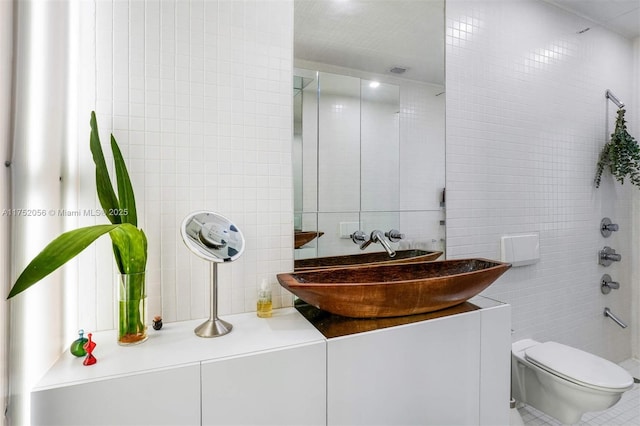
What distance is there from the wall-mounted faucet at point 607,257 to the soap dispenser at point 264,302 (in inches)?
92.9

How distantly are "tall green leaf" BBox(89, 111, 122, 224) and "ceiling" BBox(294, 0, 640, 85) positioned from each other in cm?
77

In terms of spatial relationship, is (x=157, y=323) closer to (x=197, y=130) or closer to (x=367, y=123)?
(x=197, y=130)

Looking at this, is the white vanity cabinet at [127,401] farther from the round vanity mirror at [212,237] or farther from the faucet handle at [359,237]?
the faucet handle at [359,237]

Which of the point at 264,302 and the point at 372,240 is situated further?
the point at 372,240

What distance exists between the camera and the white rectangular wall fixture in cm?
175

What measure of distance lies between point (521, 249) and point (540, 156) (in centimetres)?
59

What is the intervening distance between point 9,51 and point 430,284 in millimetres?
1192

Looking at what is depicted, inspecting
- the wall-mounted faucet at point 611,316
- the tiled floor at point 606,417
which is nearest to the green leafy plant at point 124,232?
the tiled floor at point 606,417

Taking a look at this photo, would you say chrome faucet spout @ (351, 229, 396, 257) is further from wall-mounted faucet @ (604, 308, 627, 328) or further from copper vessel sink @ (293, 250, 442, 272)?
wall-mounted faucet @ (604, 308, 627, 328)

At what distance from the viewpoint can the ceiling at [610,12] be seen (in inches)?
77.0


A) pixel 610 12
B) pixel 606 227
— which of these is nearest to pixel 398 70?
pixel 610 12

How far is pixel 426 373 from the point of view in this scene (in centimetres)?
103

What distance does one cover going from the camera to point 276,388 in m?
0.86

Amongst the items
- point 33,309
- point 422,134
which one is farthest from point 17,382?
point 422,134
